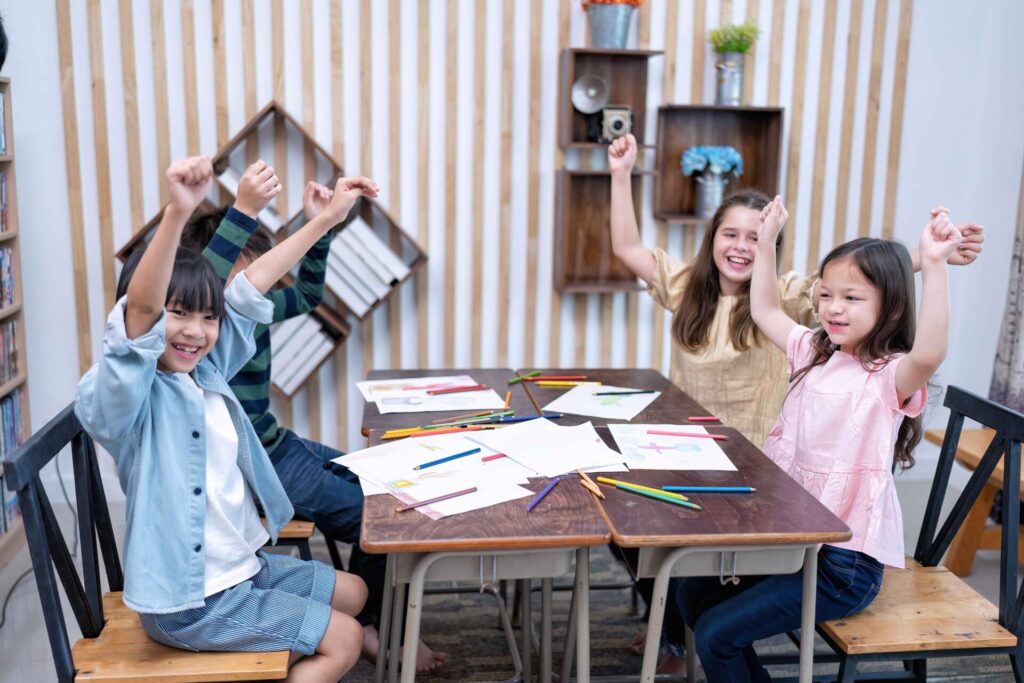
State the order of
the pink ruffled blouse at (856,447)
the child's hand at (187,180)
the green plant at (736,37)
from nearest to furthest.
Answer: the child's hand at (187,180), the pink ruffled blouse at (856,447), the green plant at (736,37)

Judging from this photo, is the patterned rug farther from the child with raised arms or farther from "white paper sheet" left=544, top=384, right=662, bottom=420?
the child with raised arms

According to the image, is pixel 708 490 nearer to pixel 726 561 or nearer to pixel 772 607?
pixel 726 561

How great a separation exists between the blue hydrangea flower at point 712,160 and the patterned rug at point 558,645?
1642 millimetres

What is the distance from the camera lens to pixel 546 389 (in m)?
2.63

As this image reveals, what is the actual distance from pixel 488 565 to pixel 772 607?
0.60 meters

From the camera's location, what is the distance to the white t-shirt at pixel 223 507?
1734 mm

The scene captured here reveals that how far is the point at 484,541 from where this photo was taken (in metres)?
1.57

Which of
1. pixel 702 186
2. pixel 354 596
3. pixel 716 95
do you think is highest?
pixel 716 95

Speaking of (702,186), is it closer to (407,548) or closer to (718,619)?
(718,619)

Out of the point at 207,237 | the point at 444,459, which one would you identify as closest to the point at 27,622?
the point at 207,237

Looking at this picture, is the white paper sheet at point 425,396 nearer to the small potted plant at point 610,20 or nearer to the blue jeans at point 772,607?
the blue jeans at point 772,607

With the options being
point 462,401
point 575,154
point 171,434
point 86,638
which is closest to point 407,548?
point 171,434

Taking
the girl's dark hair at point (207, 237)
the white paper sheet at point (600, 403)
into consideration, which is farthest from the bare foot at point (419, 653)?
the girl's dark hair at point (207, 237)

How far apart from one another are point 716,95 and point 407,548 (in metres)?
2.75
